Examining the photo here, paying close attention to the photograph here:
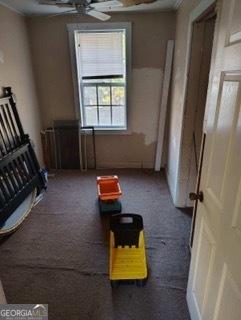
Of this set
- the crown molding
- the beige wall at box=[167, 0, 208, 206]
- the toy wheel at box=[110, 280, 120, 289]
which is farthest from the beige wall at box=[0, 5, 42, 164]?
the toy wheel at box=[110, 280, 120, 289]

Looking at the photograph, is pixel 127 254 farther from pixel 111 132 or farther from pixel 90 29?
pixel 90 29

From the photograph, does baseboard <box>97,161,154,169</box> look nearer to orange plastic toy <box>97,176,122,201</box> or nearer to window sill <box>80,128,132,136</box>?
window sill <box>80,128,132,136</box>

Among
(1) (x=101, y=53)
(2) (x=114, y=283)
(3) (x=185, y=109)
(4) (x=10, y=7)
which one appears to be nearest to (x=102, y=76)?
(1) (x=101, y=53)

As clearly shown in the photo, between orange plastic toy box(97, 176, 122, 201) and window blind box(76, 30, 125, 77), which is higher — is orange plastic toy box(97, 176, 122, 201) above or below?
below

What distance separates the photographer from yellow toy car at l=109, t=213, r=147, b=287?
1.71 metres

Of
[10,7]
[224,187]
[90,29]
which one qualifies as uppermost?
[10,7]

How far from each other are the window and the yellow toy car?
7.05ft

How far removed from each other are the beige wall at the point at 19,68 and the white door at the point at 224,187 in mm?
2534

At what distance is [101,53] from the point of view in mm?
3309

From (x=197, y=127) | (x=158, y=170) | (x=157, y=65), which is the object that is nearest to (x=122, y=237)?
(x=197, y=127)

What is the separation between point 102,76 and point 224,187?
114 inches

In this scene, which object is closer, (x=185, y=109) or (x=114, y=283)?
(x=114, y=283)

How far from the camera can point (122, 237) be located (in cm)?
185

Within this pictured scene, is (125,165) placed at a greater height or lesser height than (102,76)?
lesser
